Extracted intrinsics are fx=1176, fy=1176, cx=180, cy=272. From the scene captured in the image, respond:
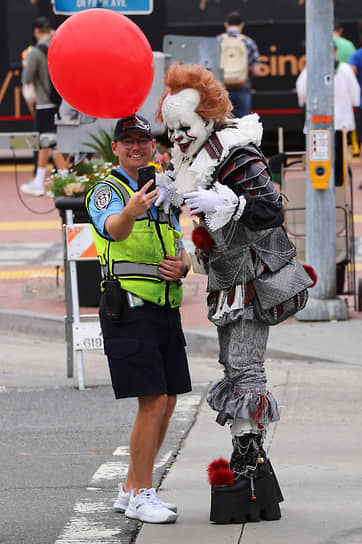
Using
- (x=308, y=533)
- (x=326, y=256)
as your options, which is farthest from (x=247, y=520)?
(x=326, y=256)

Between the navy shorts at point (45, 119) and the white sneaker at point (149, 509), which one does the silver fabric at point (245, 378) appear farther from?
the navy shorts at point (45, 119)

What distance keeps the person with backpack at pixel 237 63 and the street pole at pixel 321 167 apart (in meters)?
6.66

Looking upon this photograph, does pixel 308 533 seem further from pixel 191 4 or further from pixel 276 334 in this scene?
pixel 191 4

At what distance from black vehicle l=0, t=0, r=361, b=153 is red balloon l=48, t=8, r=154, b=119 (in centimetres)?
1493

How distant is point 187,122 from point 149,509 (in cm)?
165

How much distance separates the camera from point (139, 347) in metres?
4.98

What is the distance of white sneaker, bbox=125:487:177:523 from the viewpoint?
504 centimetres

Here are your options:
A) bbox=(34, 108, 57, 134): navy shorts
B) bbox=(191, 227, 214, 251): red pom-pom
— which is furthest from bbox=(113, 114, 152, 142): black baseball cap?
bbox=(34, 108, 57, 134): navy shorts

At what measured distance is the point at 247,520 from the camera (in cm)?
499

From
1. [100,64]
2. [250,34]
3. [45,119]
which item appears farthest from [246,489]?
[250,34]

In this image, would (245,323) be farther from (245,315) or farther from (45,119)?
(45,119)

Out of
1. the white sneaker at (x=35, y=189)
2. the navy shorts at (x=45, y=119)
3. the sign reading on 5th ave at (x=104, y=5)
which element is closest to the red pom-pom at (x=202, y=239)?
the sign reading on 5th ave at (x=104, y=5)

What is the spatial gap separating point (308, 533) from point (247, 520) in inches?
10.9

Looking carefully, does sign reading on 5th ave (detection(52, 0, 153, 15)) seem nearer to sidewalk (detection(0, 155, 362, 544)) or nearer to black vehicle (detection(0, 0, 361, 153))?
sidewalk (detection(0, 155, 362, 544))
